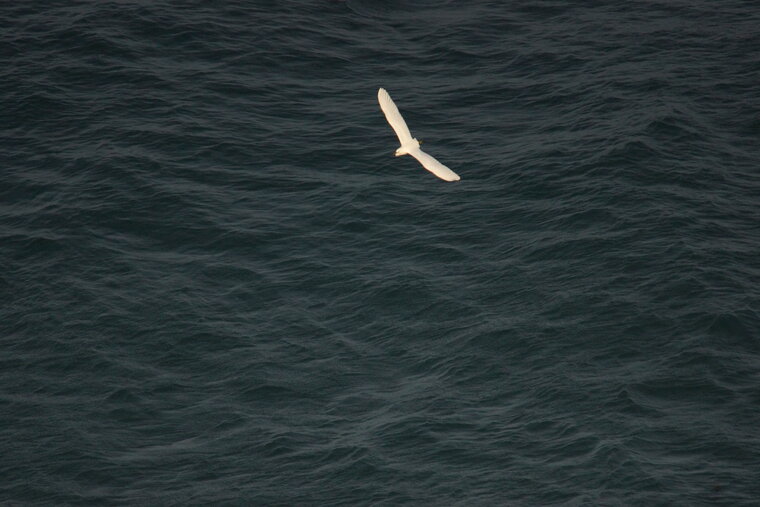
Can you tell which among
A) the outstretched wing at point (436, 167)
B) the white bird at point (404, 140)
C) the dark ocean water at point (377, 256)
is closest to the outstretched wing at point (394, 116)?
the white bird at point (404, 140)

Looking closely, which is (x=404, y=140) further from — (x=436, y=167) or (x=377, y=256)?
(x=377, y=256)

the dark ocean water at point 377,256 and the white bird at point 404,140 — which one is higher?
the white bird at point 404,140

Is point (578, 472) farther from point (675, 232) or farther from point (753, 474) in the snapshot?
point (675, 232)

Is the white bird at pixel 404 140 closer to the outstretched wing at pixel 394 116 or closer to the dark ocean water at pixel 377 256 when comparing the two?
the outstretched wing at pixel 394 116

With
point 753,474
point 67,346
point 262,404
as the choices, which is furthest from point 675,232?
point 67,346

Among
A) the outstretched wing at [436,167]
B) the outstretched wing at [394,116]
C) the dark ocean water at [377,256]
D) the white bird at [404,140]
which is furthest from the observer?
the dark ocean water at [377,256]

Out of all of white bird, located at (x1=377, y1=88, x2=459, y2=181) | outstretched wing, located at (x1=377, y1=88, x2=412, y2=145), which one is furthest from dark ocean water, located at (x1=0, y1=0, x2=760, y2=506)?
outstretched wing, located at (x1=377, y1=88, x2=412, y2=145)

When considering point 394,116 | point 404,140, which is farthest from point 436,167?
point 394,116

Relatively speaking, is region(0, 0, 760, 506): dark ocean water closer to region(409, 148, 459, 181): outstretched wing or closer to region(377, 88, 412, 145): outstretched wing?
region(409, 148, 459, 181): outstretched wing
